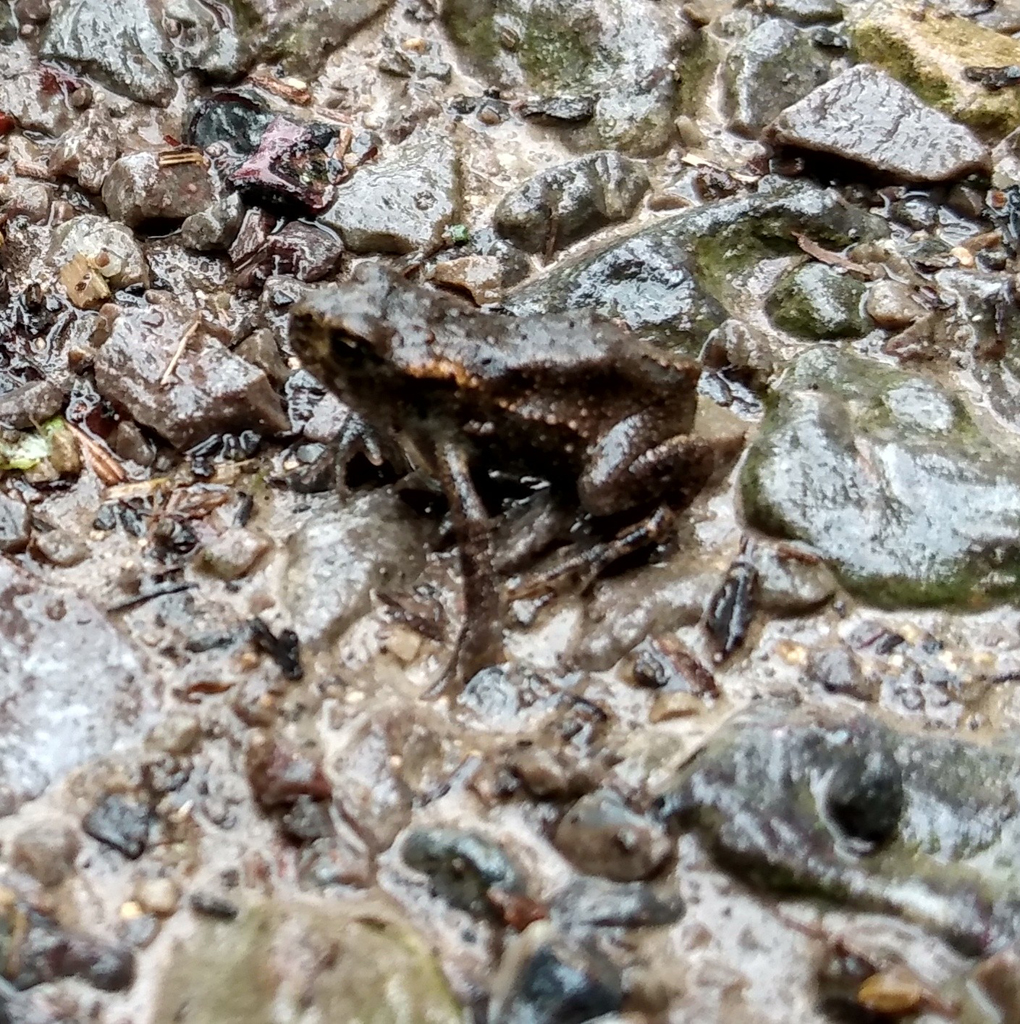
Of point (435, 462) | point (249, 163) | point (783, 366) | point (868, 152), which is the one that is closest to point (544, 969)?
point (435, 462)

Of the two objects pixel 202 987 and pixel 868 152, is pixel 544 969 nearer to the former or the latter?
pixel 202 987

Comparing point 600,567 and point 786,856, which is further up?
point 600,567

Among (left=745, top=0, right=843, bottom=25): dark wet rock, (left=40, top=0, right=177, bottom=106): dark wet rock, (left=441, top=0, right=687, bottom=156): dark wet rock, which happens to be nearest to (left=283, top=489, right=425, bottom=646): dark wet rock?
(left=441, top=0, right=687, bottom=156): dark wet rock

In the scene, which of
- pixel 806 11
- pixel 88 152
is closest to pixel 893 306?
pixel 806 11

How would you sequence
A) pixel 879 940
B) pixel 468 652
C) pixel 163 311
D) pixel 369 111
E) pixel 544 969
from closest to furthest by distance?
pixel 544 969
pixel 879 940
pixel 468 652
pixel 163 311
pixel 369 111

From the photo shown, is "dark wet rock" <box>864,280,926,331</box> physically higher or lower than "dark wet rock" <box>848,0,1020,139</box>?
lower

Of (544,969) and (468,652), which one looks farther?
(468,652)

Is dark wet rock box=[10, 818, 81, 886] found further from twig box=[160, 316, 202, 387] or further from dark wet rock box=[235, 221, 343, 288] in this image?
dark wet rock box=[235, 221, 343, 288]

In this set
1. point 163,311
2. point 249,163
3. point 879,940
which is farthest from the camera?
point 249,163
